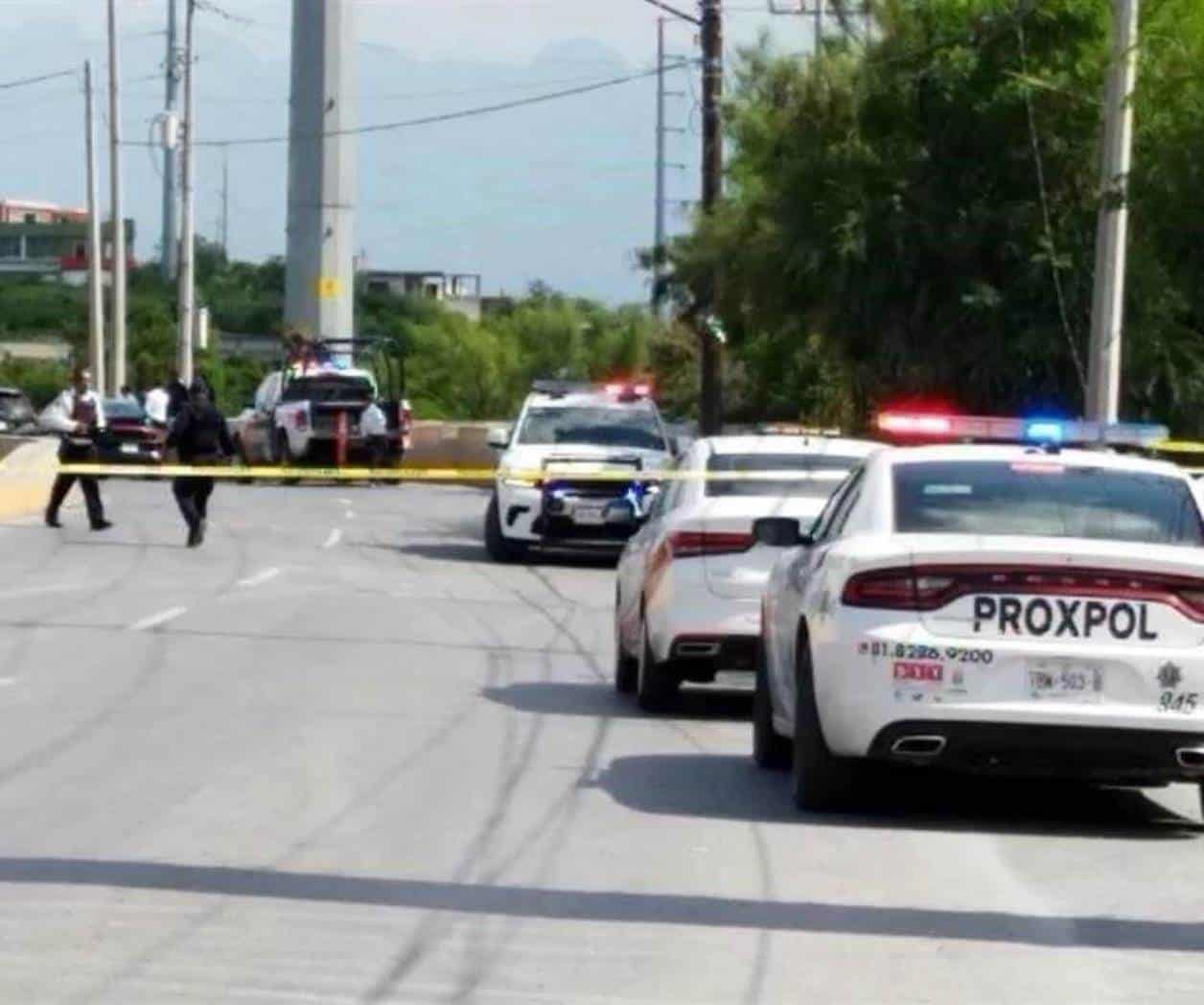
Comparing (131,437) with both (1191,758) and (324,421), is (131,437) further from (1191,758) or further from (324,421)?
(1191,758)

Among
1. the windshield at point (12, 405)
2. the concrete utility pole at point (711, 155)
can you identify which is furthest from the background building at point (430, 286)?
the concrete utility pole at point (711, 155)

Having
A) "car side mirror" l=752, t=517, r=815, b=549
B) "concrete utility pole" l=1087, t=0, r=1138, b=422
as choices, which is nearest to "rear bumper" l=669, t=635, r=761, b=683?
"car side mirror" l=752, t=517, r=815, b=549

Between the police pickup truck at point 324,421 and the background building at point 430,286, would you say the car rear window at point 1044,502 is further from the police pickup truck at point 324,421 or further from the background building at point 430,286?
the background building at point 430,286

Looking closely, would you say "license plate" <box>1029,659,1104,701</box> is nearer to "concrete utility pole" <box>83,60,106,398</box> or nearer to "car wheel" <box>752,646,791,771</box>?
"car wheel" <box>752,646,791,771</box>

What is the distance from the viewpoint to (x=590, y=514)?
31.5 meters

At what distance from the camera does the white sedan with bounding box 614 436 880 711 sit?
16.7m

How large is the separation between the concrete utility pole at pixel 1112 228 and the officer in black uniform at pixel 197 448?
32.8 feet

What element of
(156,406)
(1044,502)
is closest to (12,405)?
(156,406)

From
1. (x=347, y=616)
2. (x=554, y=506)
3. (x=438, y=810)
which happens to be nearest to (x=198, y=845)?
(x=438, y=810)

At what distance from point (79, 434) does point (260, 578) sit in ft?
23.3

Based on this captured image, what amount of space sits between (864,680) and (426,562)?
19.7m

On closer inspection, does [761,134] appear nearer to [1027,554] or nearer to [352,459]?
[352,459]

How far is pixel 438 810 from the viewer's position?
12703 mm

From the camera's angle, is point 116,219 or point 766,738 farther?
point 116,219
